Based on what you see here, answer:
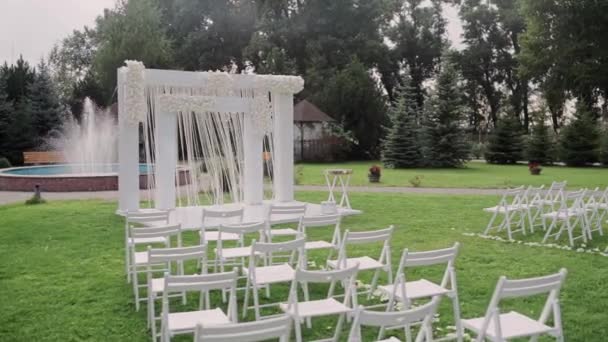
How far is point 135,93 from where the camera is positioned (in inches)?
433

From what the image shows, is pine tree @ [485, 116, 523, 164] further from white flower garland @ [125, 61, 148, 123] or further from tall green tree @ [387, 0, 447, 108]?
white flower garland @ [125, 61, 148, 123]

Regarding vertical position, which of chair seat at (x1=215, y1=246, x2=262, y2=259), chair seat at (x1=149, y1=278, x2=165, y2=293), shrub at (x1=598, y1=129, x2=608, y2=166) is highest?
shrub at (x1=598, y1=129, x2=608, y2=166)

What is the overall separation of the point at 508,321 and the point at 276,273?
79.2 inches

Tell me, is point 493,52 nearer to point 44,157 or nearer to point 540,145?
point 540,145

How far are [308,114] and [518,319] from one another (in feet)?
85.6

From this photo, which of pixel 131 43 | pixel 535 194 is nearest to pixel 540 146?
pixel 535 194

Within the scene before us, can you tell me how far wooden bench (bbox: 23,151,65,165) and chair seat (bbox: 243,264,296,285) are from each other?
21.0 m

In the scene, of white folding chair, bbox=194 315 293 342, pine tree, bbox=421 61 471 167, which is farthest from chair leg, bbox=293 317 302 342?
pine tree, bbox=421 61 471 167

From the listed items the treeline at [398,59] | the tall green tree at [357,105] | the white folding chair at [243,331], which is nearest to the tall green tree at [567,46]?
the treeline at [398,59]

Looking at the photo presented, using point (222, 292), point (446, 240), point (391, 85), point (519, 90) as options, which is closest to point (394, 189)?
point (446, 240)

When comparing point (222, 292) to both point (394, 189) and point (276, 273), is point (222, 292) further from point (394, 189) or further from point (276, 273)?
point (394, 189)

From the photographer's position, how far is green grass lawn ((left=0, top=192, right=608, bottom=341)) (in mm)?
5012

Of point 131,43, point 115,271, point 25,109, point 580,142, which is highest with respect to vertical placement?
point 131,43

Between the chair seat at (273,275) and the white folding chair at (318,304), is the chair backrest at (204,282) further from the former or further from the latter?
the chair seat at (273,275)
